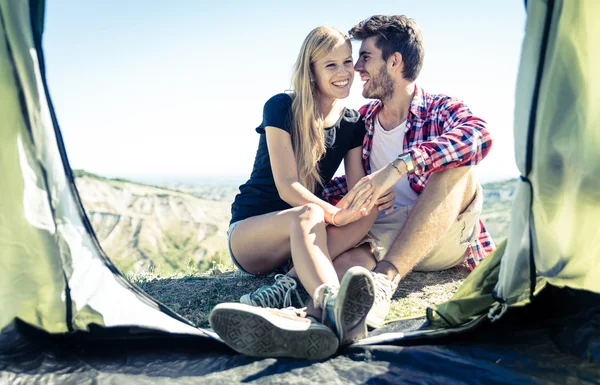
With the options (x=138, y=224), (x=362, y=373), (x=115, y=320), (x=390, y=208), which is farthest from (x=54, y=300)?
(x=138, y=224)

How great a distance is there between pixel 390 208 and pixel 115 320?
1.58 m

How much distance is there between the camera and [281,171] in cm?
280

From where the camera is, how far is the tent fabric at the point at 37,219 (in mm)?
1900

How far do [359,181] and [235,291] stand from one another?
105cm

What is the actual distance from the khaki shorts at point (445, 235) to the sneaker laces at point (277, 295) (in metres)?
0.51

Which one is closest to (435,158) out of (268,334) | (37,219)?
(268,334)

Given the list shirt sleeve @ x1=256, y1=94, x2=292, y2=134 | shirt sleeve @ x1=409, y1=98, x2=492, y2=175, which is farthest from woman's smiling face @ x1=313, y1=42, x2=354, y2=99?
shirt sleeve @ x1=409, y1=98, x2=492, y2=175

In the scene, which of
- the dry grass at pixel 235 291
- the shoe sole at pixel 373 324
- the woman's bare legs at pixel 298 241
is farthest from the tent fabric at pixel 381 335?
the dry grass at pixel 235 291

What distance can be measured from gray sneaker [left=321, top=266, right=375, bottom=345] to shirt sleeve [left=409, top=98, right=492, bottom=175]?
0.96m

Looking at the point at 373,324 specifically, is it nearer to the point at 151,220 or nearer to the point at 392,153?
the point at 392,153

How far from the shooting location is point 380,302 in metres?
2.36

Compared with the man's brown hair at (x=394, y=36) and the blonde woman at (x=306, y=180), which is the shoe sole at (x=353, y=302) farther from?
the man's brown hair at (x=394, y=36)

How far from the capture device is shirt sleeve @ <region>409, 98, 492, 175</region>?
269 centimetres

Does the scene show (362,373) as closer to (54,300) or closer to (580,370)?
(580,370)
